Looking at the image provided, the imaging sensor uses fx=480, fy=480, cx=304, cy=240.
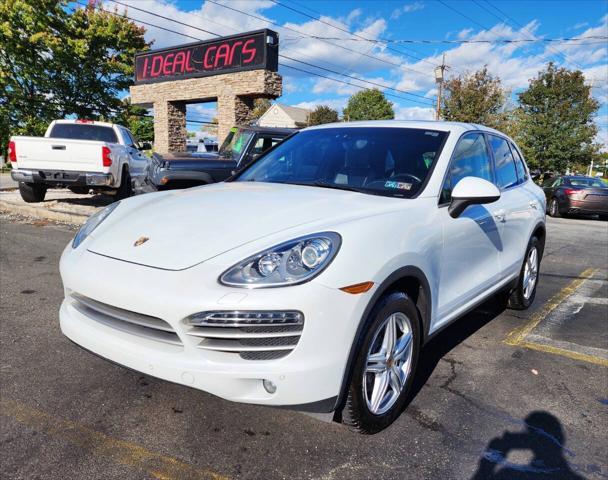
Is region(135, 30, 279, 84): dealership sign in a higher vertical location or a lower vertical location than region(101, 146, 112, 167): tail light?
higher

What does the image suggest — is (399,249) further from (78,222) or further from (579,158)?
(579,158)

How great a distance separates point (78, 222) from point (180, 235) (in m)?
7.08

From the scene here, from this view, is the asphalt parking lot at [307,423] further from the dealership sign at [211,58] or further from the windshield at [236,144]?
the dealership sign at [211,58]

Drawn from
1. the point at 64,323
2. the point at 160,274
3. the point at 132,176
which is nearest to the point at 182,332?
the point at 160,274

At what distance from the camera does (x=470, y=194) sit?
282cm

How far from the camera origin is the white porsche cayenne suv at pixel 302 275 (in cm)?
201

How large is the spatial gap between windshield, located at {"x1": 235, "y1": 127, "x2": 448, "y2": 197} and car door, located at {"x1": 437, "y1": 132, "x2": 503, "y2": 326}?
22cm

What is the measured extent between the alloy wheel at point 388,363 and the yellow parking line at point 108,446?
816 millimetres

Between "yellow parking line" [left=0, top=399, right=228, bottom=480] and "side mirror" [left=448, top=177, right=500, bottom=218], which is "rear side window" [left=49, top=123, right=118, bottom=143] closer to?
"yellow parking line" [left=0, top=399, right=228, bottom=480]

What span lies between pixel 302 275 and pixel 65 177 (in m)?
8.78

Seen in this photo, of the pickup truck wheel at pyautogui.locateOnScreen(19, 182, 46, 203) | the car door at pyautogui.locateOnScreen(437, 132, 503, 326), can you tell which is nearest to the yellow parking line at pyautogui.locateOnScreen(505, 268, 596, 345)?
the car door at pyautogui.locateOnScreen(437, 132, 503, 326)

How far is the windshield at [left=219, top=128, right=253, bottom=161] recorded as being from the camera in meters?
7.76

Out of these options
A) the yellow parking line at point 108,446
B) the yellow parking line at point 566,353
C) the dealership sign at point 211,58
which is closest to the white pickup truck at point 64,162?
the dealership sign at point 211,58

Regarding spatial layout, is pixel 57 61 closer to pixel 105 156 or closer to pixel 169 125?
pixel 169 125
